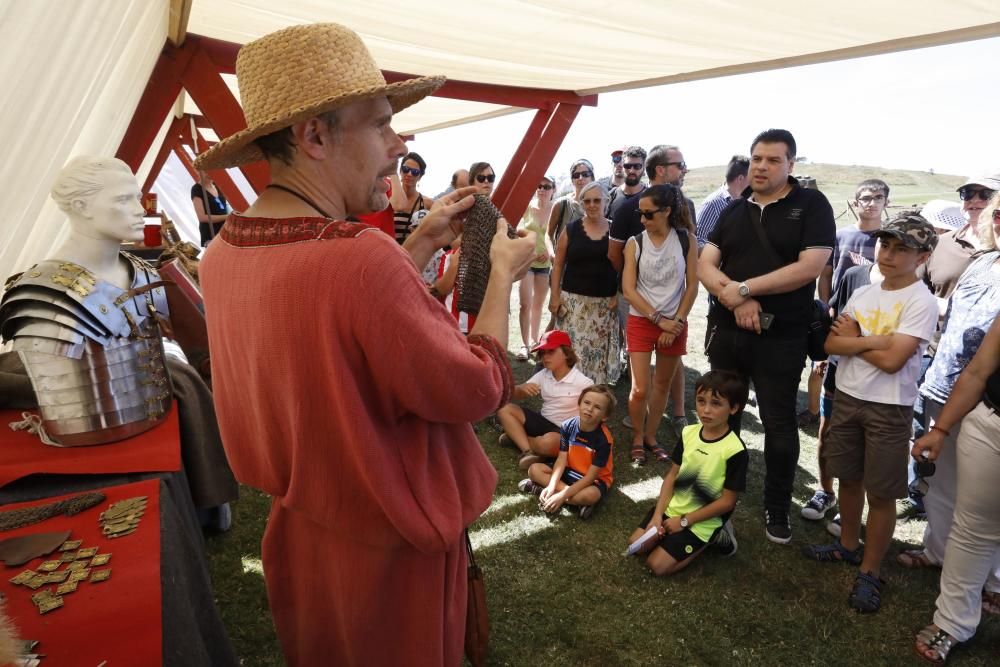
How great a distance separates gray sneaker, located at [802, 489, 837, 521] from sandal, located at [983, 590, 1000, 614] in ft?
2.46

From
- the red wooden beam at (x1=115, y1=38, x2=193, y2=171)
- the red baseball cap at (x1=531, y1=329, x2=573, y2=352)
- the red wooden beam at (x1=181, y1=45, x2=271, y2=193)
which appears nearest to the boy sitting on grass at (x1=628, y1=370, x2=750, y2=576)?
the red baseball cap at (x1=531, y1=329, x2=573, y2=352)

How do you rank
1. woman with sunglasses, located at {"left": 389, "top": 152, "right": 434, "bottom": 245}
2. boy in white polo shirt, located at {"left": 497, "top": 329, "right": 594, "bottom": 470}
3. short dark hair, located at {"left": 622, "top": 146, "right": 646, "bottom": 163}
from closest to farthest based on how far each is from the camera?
1. boy in white polo shirt, located at {"left": 497, "top": 329, "right": 594, "bottom": 470}
2. woman with sunglasses, located at {"left": 389, "top": 152, "right": 434, "bottom": 245}
3. short dark hair, located at {"left": 622, "top": 146, "right": 646, "bottom": 163}

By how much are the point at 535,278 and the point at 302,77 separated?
5093 mm

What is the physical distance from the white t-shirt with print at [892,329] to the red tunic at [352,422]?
6.88ft

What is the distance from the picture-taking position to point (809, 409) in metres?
4.30

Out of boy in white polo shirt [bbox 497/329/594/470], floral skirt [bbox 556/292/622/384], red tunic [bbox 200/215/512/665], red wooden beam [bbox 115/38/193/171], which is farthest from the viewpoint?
floral skirt [bbox 556/292/622/384]

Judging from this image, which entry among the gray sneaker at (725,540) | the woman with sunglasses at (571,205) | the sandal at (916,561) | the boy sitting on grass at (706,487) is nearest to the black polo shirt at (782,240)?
the boy sitting on grass at (706,487)

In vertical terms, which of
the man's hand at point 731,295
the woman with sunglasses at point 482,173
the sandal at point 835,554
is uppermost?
the woman with sunglasses at point 482,173

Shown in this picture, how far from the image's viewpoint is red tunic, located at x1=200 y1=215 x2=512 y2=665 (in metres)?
0.77

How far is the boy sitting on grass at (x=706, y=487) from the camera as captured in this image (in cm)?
256

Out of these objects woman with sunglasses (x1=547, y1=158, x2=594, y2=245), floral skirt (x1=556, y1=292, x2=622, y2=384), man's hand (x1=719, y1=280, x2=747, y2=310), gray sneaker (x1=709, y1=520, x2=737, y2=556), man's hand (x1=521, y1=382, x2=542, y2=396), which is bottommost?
gray sneaker (x1=709, y1=520, x2=737, y2=556)

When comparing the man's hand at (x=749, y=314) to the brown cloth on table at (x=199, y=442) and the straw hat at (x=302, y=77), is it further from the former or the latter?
the brown cloth on table at (x=199, y=442)

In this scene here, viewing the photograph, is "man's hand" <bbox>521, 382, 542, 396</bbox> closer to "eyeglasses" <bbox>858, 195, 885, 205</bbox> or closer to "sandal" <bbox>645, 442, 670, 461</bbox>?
"sandal" <bbox>645, 442, 670, 461</bbox>

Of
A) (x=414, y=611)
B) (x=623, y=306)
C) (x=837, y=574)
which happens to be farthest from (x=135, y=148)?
(x=837, y=574)
